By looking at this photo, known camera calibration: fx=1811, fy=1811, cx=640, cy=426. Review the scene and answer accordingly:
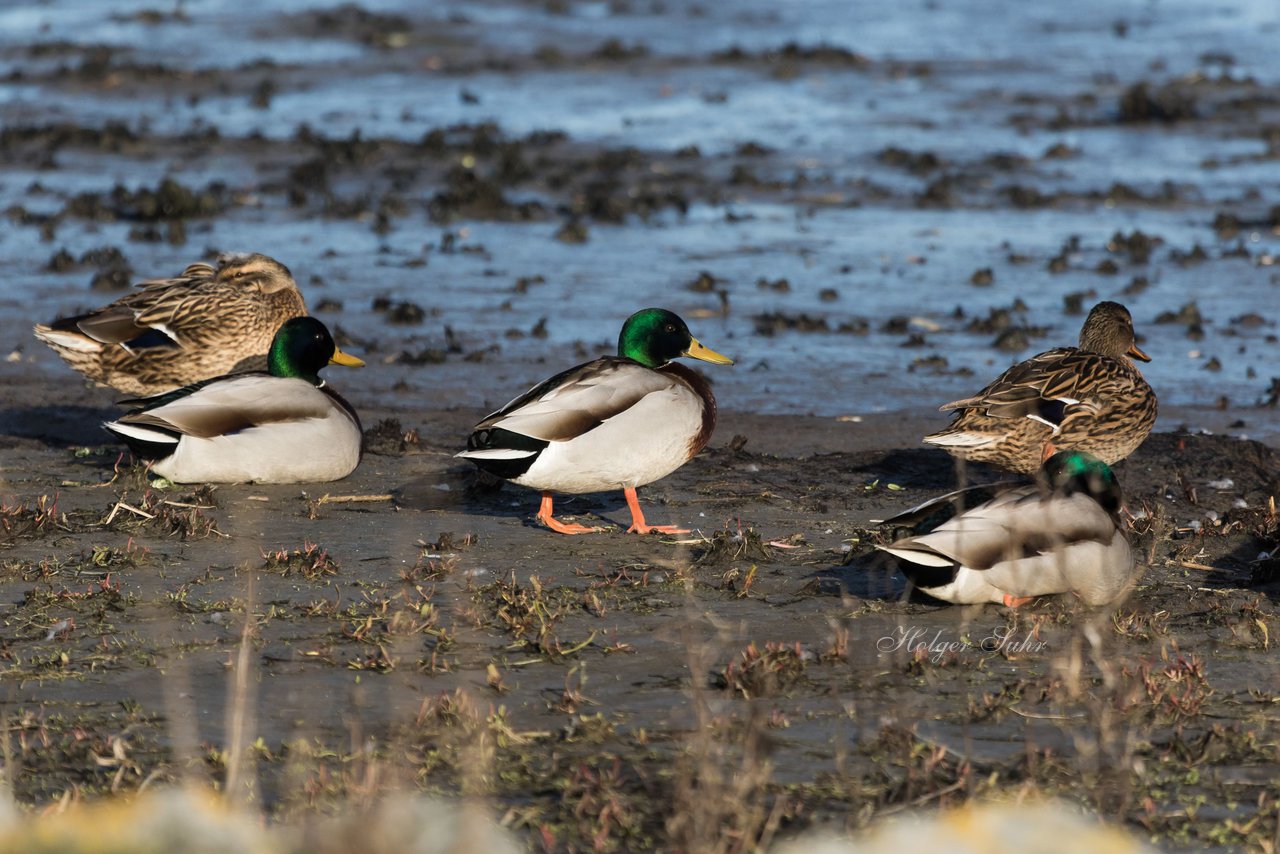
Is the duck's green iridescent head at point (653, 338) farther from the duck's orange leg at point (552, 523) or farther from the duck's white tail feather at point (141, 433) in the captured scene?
the duck's white tail feather at point (141, 433)

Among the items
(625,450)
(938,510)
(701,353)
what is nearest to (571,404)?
(625,450)

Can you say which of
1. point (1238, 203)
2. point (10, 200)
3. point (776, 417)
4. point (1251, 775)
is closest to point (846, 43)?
point (1238, 203)

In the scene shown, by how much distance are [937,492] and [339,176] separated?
435 inches

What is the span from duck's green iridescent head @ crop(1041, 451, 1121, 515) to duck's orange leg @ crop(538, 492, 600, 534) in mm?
1930

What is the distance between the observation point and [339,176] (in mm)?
18219

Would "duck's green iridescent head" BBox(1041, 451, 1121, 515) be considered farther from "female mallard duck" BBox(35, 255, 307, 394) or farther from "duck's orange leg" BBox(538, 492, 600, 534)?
"female mallard duck" BBox(35, 255, 307, 394)

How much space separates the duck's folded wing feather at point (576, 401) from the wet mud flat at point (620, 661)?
1.57ft

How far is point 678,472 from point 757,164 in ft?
33.6

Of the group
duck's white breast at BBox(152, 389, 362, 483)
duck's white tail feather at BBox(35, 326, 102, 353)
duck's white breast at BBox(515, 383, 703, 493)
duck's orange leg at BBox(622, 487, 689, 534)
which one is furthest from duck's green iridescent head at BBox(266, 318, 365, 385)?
duck's orange leg at BBox(622, 487, 689, 534)

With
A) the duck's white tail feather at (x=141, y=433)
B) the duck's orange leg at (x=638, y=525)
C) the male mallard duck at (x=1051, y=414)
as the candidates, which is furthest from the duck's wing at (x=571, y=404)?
the duck's white tail feather at (x=141, y=433)

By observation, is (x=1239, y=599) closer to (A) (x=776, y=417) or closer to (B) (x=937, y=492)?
(B) (x=937, y=492)

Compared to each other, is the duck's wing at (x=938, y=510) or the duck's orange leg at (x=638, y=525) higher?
the duck's wing at (x=938, y=510)

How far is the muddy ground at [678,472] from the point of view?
489cm

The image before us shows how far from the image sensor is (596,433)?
734cm
